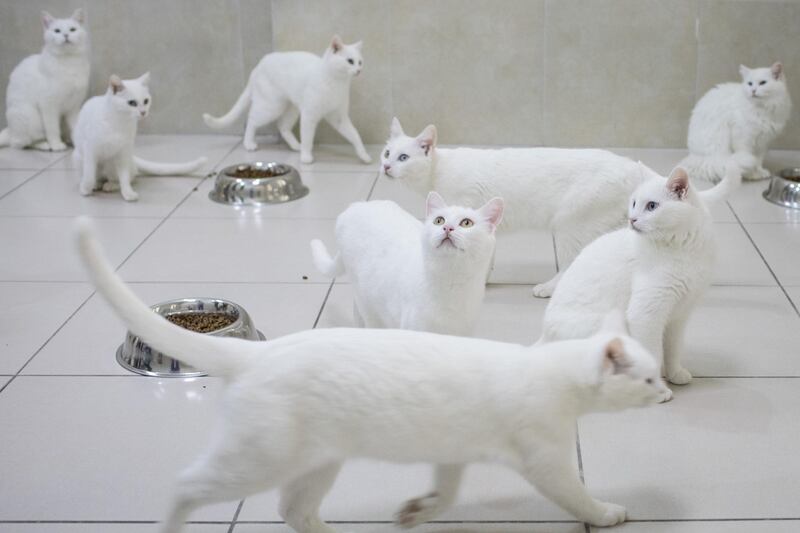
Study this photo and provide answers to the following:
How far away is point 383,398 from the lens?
174 cm

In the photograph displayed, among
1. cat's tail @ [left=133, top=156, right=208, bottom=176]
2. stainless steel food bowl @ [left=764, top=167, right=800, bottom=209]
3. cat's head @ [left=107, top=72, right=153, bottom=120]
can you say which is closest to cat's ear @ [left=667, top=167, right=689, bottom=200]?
stainless steel food bowl @ [left=764, top=167, right=800, bottom=209]

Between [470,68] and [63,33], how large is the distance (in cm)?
213

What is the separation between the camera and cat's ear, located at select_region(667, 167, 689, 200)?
7.92 ft

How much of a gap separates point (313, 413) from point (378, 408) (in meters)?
0.12

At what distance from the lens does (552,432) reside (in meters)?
1.80

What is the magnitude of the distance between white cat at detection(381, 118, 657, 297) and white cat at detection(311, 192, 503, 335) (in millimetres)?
543

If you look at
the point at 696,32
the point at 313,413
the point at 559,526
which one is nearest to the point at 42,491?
the point at 313,413

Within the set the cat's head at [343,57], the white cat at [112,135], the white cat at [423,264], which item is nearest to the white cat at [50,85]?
the white cat at [112,135]

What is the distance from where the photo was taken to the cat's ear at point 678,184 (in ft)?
7.92

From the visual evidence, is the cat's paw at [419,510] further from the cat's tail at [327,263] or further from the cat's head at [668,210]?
the cat's tail at [327,263]

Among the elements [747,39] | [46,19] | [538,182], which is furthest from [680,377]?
[46,19]

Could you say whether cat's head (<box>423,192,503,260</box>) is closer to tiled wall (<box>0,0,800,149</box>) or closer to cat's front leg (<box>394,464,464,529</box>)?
cat's front leg (<box>394,464,464,529</box>)

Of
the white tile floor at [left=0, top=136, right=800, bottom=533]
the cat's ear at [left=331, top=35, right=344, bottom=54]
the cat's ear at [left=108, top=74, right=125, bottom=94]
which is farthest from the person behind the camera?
the cat's ear at [left=331, top=35, right=344, bottom=54]

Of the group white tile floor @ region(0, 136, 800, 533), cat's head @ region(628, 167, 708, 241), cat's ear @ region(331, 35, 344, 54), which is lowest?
white tile floor @ region(0, 136, 800, 533)
